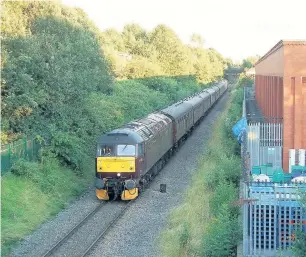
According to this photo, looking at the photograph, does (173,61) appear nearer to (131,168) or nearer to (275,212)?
(131,168)

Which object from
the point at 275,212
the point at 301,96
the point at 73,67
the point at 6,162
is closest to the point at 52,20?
the point at 73,67

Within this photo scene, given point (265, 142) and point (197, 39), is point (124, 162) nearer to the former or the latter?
point (265, 142)

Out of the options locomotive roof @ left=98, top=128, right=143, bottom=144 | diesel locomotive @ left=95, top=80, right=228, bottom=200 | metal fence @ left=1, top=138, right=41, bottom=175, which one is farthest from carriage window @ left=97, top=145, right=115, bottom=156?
metal fence @ left=1, top=138, right=41, bottom=175

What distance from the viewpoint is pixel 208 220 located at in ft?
47.0

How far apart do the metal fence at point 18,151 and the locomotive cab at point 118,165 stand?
295 cm

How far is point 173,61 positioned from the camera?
69938 millimetres

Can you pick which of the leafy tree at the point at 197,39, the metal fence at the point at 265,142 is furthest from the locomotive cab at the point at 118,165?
the leafy tree at the point at 197,39

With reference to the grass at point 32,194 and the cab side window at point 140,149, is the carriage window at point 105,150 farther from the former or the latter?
the grass at point 32,194

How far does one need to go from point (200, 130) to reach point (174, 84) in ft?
65.5

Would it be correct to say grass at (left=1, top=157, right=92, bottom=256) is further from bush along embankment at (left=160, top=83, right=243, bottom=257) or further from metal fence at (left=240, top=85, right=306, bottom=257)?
metal fence at (left=240, top=85, right=306, bottom=257)

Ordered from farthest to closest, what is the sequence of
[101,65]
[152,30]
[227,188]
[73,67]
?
1. [152,30]
2. [101,65]
3. [73,67]
4. [227,188]

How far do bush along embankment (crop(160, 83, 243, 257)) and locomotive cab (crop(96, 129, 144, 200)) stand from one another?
6.93 ft

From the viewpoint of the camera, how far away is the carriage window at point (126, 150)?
18.1 m

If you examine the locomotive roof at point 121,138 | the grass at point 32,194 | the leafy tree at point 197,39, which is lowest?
the grass at point 32,194
